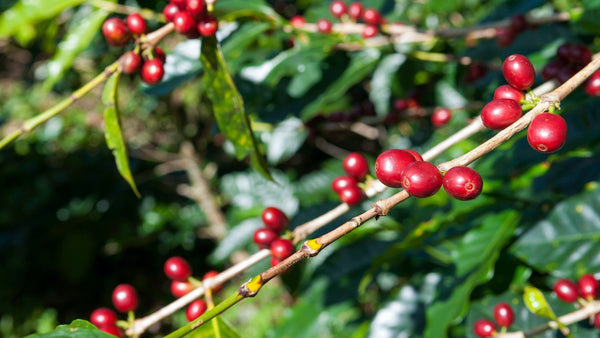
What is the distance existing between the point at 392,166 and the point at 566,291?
2.14 feet


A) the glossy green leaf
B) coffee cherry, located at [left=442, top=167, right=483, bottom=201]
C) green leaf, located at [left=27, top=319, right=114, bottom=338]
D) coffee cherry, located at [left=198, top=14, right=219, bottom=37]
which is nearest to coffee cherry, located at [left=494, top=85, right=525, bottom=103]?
coffee cherry, located at [left=442, top=167, right=483, bottom=201]

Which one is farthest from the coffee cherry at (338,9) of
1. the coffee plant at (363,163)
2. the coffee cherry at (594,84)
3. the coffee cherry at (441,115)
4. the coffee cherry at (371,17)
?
the coffee cherry at (594,84)

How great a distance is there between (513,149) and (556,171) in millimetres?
136

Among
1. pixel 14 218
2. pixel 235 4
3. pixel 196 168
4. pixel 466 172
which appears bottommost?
pixel 14 218

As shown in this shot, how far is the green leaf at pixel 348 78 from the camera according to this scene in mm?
1229

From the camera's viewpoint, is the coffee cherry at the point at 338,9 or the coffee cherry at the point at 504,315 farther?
the coffee cherry at the point at 338,9

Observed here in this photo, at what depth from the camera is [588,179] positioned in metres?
1.12

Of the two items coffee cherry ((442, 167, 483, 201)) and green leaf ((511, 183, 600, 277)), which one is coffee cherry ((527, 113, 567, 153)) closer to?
coffee cherry ((442, 167, 483, 201))

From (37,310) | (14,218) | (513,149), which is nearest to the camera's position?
(513,149)

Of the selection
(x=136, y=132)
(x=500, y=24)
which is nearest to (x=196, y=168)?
(x=136, y=132)

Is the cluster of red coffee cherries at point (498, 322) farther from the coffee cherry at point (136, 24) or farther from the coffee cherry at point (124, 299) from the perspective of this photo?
the coffee cherry at point (136, 24)

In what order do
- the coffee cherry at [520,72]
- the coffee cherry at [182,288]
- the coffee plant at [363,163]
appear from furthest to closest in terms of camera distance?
the coffee cherry at [182,288], the coffee plant at [363,163], the coffee cherry at [520,72]

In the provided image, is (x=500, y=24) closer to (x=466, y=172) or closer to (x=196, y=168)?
(x=466, y=172)

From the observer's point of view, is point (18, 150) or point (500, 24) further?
point (18, 150)
